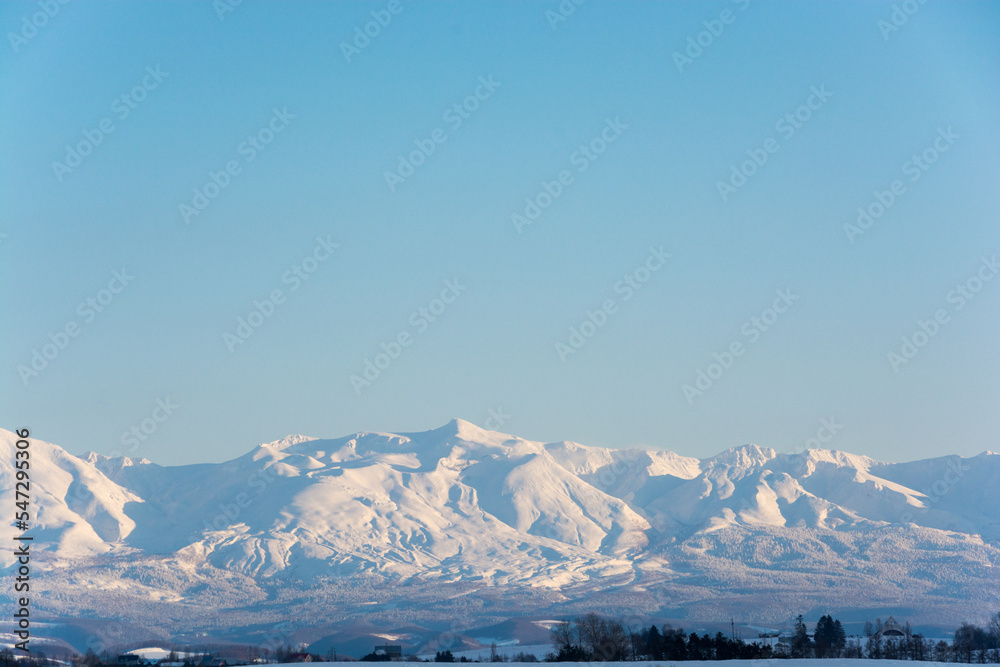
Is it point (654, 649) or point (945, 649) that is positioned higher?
point (654, 649)

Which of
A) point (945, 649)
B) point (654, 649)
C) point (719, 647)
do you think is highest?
point (719, 647)

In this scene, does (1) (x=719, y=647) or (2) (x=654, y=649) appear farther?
(2) (x=654, y=649)

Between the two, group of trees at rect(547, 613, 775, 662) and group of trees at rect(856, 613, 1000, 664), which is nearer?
group of trees at rect(547, 613, 775, 662)

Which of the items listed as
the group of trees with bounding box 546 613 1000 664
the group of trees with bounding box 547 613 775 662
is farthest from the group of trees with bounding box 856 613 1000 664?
the group of trees with bounding box 547 613 775 662

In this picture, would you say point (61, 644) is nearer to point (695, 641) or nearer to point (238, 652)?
point (238, 652)

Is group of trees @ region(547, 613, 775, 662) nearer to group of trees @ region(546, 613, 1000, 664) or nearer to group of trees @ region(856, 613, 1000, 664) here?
group of trees @ region(546, 613, 1000, 664)

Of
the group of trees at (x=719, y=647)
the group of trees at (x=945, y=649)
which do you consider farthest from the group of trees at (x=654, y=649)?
the group of trees at (x=945, y=649)

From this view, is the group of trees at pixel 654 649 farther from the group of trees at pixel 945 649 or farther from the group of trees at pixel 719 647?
the group of trees at pixel 945 649

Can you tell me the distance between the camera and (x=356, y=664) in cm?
3809

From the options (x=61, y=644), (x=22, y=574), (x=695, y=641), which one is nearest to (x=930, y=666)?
(x=22, y=574)

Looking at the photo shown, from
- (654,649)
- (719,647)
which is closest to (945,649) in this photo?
(719,647)

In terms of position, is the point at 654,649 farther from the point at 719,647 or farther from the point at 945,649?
the point at 945,649

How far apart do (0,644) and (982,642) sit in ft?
484

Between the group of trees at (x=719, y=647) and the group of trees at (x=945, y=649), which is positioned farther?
the group of trees at (x=945, y=649)
